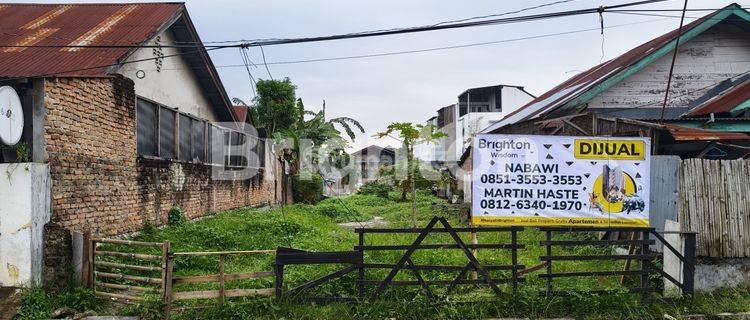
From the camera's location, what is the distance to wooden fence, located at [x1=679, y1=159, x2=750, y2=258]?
6898mm

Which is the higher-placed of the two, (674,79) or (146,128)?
(674,79)

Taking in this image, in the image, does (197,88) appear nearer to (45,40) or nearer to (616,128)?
(45,40)

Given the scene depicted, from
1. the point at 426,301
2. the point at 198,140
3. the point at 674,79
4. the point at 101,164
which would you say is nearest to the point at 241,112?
the point at 198,140

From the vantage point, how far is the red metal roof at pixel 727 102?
9.38 meters

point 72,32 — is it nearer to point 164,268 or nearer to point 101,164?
point 101,164

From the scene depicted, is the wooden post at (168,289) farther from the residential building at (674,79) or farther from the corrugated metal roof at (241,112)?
the corrugated metal roof at (241,112)

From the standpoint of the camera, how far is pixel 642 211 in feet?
22.8

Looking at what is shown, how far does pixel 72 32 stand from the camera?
10680mm

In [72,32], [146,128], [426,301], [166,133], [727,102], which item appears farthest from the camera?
[166,133]

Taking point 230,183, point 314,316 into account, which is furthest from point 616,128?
point 230,183

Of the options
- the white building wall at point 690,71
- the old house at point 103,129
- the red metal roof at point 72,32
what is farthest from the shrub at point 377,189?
the red metal roof at point 72,32

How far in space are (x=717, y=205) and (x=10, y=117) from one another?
10223 millimetres

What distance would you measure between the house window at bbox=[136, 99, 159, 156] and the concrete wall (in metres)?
3.33

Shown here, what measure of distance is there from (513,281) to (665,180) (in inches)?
136
